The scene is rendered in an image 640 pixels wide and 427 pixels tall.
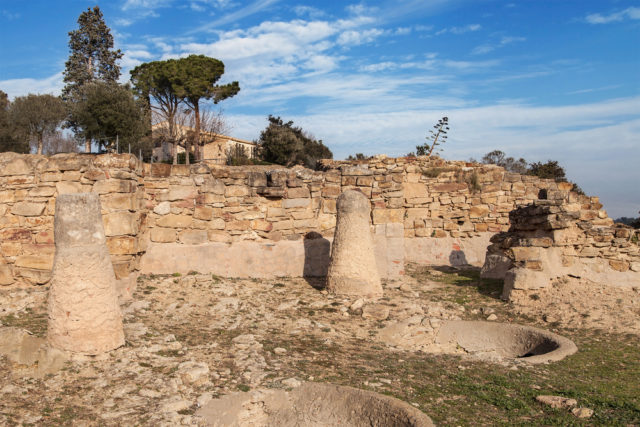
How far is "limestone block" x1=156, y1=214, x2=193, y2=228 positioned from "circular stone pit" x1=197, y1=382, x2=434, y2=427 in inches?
167

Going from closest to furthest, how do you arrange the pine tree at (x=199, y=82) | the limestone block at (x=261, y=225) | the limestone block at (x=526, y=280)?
1. the limestone block at (x=526, y=280)
2. the limestone block at (x=261, y=225)
3. the pine tree at (x=199, y=82)

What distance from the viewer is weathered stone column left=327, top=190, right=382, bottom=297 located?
721cm

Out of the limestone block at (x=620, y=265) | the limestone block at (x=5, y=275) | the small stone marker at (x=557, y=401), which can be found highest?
the limestone block at (x=620, y=265)

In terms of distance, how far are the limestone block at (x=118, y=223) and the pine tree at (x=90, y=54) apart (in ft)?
89.0

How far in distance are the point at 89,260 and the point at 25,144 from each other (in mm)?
27797

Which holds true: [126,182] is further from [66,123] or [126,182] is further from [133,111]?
[66,123]

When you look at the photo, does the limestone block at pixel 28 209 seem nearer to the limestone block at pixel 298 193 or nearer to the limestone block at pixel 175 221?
the limestone block at pixel 175 221

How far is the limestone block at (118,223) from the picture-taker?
647 centimetres

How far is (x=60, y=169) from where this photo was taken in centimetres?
656

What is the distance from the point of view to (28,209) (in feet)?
21.6

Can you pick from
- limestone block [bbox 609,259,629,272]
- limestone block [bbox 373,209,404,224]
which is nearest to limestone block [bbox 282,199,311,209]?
limestone block [bbox 373,209,404,224]

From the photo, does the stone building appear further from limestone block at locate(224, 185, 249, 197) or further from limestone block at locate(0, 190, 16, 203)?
limestone block at locate(0, 190, 16, 203)

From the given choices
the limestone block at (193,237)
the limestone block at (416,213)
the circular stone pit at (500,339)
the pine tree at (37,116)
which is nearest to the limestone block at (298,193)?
the limestone block at (193,237)

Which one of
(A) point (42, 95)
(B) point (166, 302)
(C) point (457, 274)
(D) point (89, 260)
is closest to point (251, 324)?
(B) point (166, 302)
